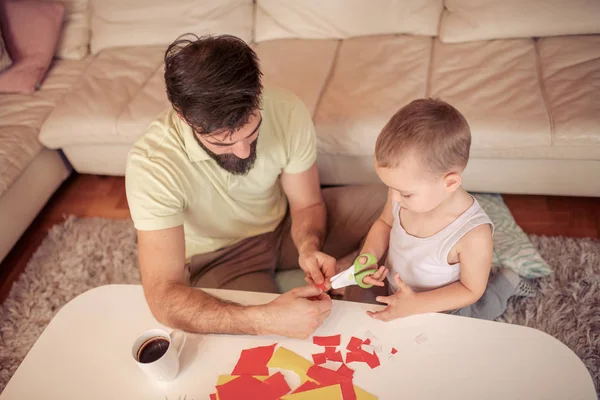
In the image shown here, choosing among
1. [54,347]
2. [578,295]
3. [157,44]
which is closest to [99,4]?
[157,44]

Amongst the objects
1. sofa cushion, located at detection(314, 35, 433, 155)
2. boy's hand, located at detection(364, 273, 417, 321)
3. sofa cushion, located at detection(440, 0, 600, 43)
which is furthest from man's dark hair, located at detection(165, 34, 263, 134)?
sofa cushion, located at detection(440, 0, 600, 43)

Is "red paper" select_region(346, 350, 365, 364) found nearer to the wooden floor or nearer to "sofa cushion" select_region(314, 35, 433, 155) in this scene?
"sofa cushion" select_region(314, 35, 433, 155)

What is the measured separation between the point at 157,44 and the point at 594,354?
7.84 ft

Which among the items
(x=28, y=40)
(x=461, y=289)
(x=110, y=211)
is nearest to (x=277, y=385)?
(x=461, y=289)

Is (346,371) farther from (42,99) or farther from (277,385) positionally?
(42,99)

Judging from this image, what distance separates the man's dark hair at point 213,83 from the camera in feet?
3.32

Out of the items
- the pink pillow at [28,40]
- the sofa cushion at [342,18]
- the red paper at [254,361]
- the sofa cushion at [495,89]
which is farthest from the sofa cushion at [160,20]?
the red paper at [254,361]

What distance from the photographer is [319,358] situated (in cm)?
96

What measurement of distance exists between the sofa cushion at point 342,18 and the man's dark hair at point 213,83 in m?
1.23

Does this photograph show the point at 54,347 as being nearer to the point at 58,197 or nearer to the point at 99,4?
the point at 58,197

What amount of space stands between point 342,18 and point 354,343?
166 centimetres

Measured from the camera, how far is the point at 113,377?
98 centimetres

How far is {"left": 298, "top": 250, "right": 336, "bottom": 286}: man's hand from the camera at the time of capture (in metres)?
1.17

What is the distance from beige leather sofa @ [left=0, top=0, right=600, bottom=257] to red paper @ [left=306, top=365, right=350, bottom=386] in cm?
106
